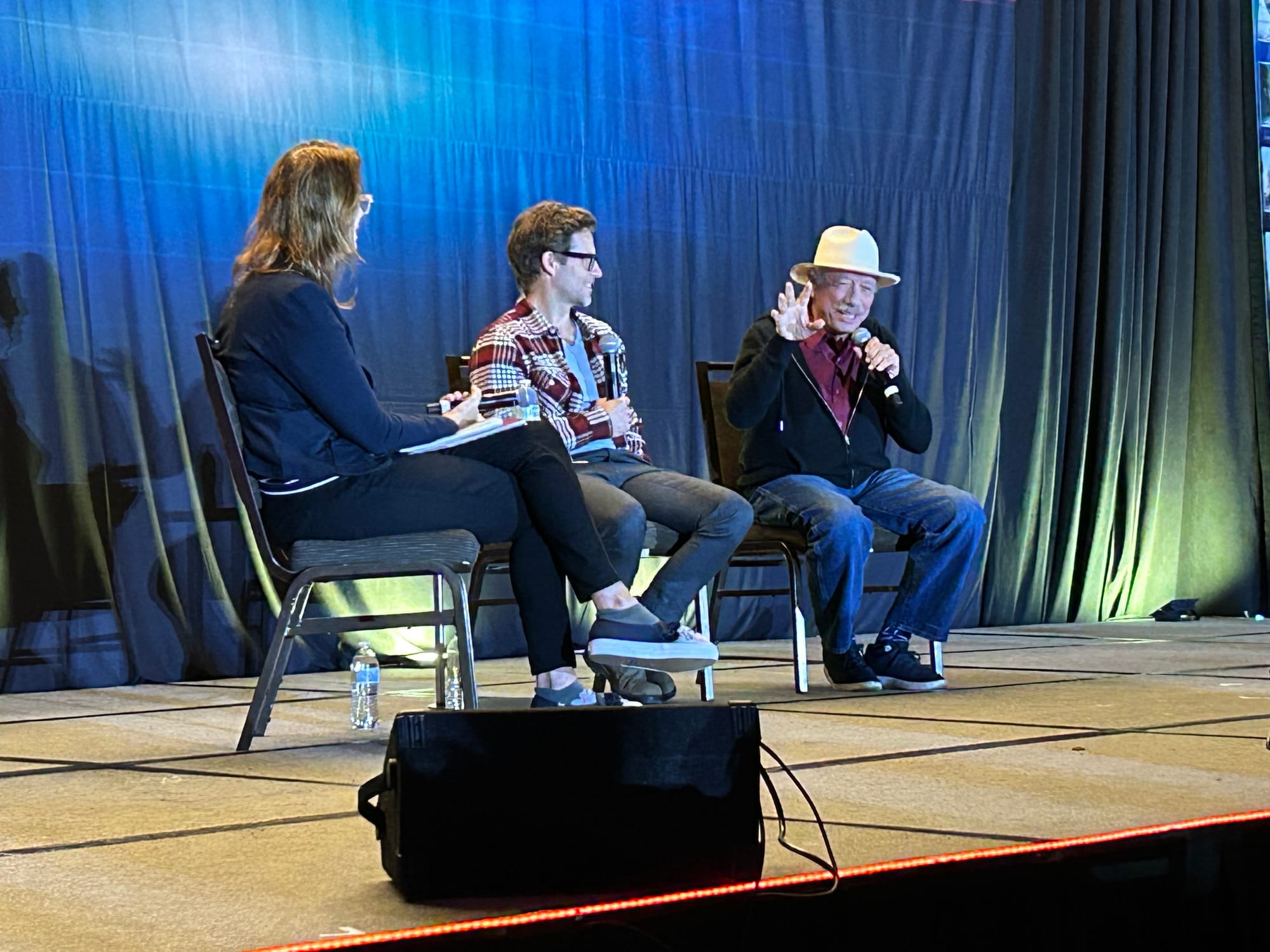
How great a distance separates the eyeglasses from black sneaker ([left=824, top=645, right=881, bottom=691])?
1029 mm

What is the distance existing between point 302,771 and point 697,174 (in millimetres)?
3117

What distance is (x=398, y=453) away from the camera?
8.63 feet

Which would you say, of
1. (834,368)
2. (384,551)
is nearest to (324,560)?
(384,551)

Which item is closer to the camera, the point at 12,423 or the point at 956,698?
the point at 956,698

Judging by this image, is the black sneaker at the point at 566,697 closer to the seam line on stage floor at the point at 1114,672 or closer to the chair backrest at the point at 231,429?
the chair backrest at the point at 231,429

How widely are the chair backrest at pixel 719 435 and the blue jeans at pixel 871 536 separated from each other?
187 millimetres

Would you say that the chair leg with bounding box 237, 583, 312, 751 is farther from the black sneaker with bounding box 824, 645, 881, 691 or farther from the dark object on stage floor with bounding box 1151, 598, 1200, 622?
the dark object on stage floor with bounding box 1151, 598, 1200, 622

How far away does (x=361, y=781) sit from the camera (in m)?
2.21

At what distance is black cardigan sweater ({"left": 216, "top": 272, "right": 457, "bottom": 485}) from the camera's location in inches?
98.3

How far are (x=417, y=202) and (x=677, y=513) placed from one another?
1.73 metres

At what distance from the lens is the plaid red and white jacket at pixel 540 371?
3059 millimetres

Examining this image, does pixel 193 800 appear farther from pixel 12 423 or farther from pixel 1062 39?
pixel 1062 39

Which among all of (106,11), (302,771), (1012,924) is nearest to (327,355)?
(302,771)

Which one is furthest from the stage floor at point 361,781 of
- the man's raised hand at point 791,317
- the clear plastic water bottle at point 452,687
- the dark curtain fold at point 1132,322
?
the dark curtain fold at point 1132,322
